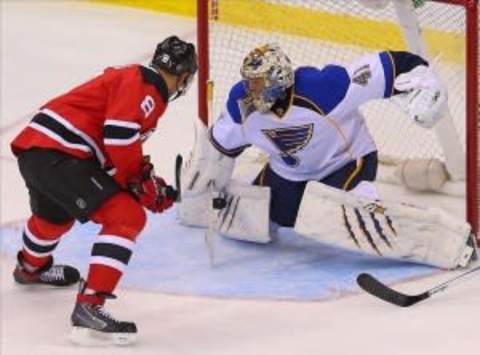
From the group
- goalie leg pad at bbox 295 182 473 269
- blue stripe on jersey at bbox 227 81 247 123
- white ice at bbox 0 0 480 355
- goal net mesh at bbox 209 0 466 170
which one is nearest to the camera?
white ice at bbox 0 0 480 355

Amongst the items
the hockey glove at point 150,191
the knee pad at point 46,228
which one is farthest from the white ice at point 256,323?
the hockey glove at point 150,191

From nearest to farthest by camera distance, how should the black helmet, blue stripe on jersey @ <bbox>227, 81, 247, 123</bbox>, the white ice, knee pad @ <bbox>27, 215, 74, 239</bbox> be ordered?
the white ice
the black helmet
knee pad @ <bbox>27, 215, 74, 239</bbox>
blue stripe on jersey @ <bbox>227, 81, 247, 123</bbox>

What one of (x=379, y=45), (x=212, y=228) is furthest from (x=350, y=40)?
(x=212, y=228)

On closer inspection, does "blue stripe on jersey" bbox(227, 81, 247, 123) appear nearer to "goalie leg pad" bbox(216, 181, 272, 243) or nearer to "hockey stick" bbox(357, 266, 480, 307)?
"goalie leg pad" bbox(216, 181, 272, 243)

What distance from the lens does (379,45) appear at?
429 centimetres

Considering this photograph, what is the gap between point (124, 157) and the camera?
2.78 m

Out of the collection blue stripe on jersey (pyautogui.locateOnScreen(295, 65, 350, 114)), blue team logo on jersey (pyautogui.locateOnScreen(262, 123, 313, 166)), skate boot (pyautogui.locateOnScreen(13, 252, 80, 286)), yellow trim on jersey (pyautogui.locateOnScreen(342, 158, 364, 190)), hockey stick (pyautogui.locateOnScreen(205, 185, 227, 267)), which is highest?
blue stripe on jersey (pyautogui.locateOnScreen(295, 65, 350, 114))

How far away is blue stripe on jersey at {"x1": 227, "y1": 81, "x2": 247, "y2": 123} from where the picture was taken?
325 cm

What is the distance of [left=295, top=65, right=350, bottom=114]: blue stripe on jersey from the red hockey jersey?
1.46 ft

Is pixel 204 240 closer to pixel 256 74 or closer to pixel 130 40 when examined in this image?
pixel 256 74

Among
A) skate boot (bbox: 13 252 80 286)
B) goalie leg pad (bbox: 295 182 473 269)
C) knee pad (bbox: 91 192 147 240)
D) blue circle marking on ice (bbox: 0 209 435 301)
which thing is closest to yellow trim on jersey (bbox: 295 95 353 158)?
goalie leg pad (bbox: 295 182 473 269)

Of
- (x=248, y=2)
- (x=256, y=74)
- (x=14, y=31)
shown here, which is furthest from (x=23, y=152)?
(x=14, y=31)

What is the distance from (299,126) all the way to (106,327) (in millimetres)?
719

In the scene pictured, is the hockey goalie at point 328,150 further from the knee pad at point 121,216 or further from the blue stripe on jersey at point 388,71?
the knee pad at point 121,216
